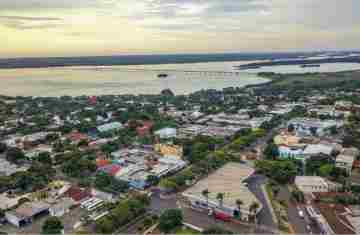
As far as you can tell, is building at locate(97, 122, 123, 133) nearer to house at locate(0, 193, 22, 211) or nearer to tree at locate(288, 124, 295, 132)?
house at locate(0, 193, 22, 211)

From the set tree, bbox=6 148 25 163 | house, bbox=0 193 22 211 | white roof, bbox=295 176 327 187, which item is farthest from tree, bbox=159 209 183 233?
tree, bbox=6 148 25 163

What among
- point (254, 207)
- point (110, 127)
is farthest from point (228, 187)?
point (110, 127)

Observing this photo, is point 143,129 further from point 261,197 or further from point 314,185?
point 314,185

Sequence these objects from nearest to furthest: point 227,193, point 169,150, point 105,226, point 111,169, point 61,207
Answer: point 105,226 < point 227,193 < point 61,207 < point 111,169 < point 169,150

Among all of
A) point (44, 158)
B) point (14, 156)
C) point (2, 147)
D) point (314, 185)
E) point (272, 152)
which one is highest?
point (272, 152)

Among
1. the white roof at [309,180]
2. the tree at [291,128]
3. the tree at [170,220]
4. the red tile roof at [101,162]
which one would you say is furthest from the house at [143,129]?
the tree at [170,220]

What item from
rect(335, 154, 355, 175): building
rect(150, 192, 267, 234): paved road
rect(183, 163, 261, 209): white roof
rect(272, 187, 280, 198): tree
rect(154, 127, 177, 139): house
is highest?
rect(154, 127, 177, 139): house

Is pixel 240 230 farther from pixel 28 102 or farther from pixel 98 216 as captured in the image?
pixel 28 102
